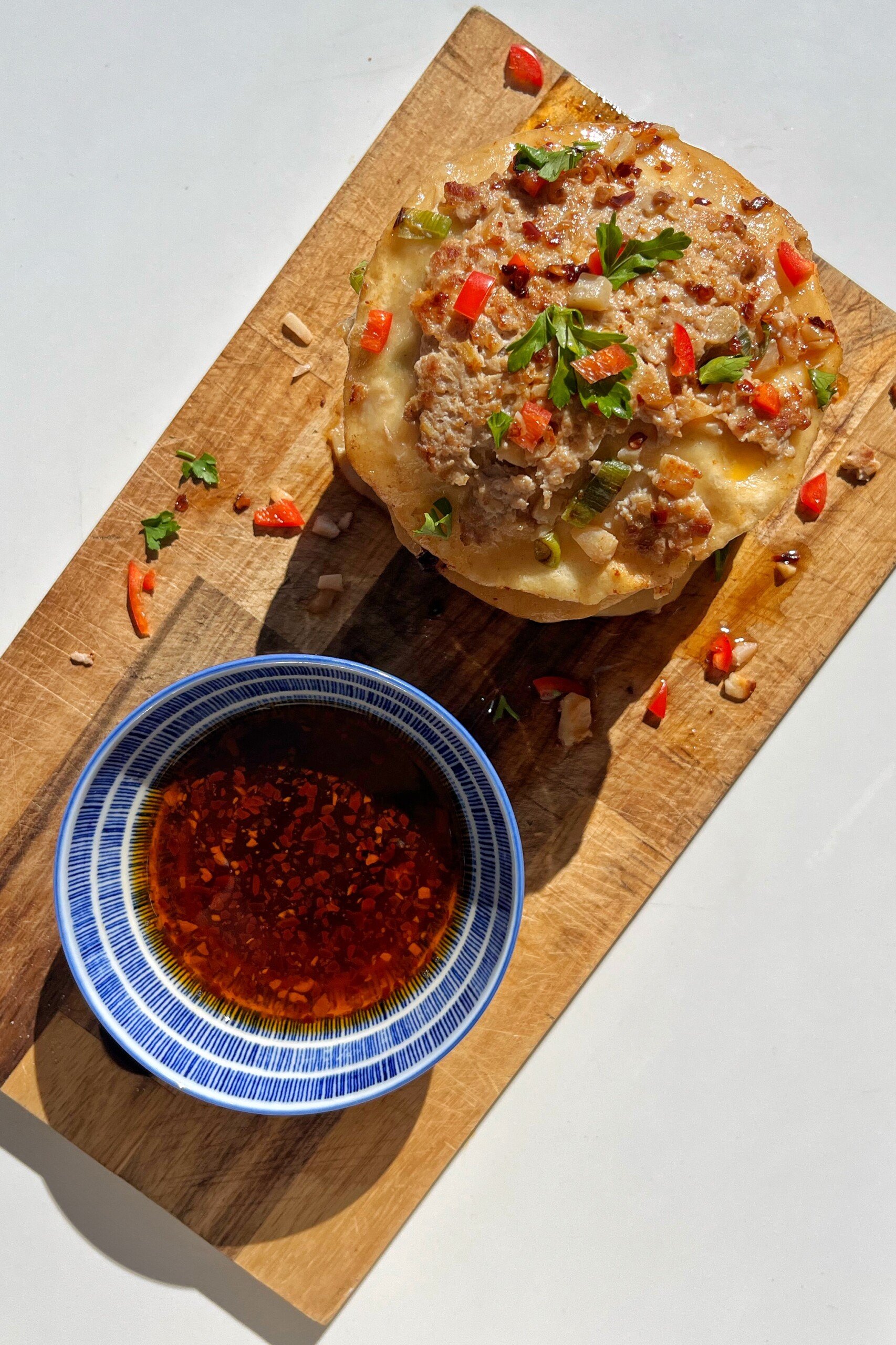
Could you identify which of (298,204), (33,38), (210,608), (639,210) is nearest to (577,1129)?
(210,608)

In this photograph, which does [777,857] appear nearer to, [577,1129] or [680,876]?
[680,876]

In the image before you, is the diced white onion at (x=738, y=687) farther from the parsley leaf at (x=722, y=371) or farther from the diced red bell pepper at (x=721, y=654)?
the parsley leaf at (x=722, y=371)

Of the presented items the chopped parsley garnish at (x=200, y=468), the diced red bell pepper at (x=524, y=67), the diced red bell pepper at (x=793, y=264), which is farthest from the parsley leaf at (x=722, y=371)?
the chopped parsley garnish at (x=200, y=468)

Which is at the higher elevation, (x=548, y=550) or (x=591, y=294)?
(x=591, y=294)

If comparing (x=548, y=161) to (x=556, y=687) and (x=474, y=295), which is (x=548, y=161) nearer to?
(x=474, y=295)

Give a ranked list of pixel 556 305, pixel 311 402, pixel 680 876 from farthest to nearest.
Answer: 1. pixel 680 876
2. pixel 311 402
3. pixel 556 305

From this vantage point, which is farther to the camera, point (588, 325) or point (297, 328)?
point (297, 328)

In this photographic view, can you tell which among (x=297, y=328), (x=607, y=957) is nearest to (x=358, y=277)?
(x=297, y=328)
